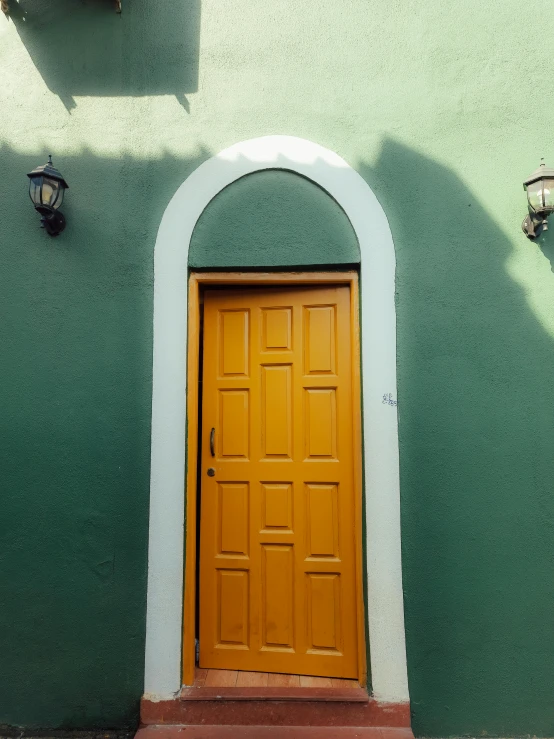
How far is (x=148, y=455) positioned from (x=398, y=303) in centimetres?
170

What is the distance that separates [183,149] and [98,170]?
0.55 meters

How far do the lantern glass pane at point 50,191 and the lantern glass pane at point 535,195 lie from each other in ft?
8.85

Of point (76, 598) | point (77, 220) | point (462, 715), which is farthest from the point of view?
point (77, 220)

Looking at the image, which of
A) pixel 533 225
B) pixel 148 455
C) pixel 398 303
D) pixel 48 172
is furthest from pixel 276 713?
pixel 48 172

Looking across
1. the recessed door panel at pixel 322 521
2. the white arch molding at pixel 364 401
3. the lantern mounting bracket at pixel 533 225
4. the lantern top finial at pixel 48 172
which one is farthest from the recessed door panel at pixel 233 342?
the lantern mounting bracket at pixel 533 225

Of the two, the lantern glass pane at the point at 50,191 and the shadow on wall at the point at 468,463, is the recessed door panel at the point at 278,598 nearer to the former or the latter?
the shadow on wall at the point at 468,463

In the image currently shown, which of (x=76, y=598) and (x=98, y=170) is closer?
(x=76, y=598)

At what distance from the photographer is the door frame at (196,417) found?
2748mm

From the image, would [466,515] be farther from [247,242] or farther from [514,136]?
[514,136]

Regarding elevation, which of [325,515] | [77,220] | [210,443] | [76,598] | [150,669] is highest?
[77,220]

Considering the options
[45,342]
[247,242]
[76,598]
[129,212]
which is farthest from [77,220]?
[76,598]

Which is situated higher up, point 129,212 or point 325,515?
point 129,212

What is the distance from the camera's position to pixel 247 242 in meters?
2.90

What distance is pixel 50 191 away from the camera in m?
2.83
